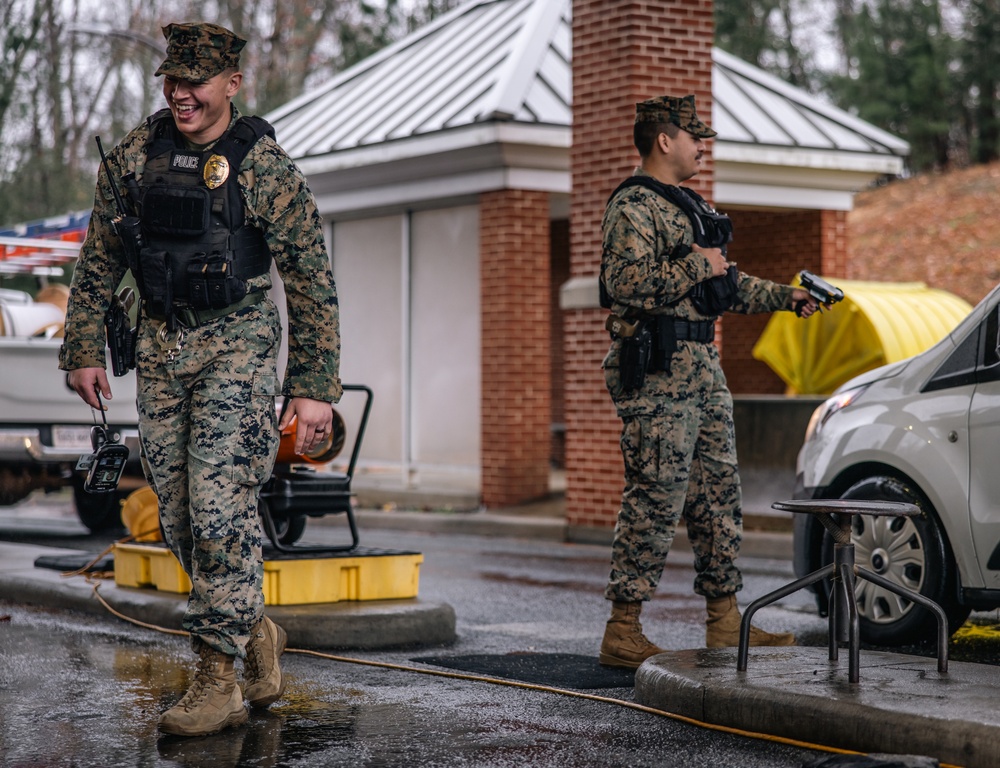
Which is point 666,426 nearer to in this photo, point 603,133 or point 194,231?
point 194,231

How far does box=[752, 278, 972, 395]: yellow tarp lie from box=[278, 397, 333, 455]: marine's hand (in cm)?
1024

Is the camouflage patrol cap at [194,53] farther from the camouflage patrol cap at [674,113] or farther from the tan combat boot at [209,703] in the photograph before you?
the camouflage patrol cap at [674,113]

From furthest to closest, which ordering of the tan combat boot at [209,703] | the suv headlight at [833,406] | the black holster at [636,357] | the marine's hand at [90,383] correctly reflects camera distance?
the suv headlight at [833,406]
the black holster at [636,357]
the marine's hand at [90,383]
the tan combat boot at [209,703]

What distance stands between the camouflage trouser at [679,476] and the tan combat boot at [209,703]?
1.88 m

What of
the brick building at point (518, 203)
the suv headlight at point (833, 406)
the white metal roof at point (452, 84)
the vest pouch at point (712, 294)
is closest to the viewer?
the vest pouch at point (712, 294)

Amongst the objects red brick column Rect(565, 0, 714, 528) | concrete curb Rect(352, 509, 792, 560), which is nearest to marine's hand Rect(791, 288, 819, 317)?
concrete curb Rect(352, 509, 792, 560)

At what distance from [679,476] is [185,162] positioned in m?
2.38

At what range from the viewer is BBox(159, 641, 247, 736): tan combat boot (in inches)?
195

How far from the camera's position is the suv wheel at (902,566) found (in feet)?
21.9

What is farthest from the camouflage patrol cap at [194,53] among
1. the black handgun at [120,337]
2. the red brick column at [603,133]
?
the red brick column at [603,133]

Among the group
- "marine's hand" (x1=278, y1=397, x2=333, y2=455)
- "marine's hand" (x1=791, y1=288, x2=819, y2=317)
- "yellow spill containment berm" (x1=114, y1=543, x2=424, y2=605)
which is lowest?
"yellow spill containment berm" (x1=114, y1=543, x2=424, y2=605)

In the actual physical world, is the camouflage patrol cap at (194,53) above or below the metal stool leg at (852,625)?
above

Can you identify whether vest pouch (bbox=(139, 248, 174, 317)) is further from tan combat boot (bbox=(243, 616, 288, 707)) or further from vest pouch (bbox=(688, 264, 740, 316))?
vest pouch (bbox=(688, 264, 740, 316))

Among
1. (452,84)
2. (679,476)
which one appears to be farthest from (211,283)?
(452,84)
